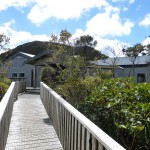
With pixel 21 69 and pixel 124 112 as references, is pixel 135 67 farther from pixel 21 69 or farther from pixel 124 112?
pixel 124 112

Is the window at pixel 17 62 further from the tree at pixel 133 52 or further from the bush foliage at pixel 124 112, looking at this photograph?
the bush foliage at pixel 124 112

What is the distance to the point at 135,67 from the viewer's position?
1481 inches

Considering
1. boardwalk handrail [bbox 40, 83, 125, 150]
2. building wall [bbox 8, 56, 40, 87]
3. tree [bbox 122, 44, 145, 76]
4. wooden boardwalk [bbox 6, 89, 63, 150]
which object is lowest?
wooden boardwalk [bbox 6, 89, 63, 150]

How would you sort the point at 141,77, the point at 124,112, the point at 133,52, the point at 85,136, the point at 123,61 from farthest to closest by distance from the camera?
the point at 123,61 < the point at 133,52 < the point at 141,77 < the point at 124,112 < the point at 85,136

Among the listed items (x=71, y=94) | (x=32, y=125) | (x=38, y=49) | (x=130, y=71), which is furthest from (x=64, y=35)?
(x=38, y=49)

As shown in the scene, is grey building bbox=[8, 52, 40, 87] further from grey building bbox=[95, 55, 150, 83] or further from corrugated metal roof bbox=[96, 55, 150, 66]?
grey building bbox=[95, 55, 150, 83]

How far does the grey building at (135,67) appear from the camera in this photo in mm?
36594

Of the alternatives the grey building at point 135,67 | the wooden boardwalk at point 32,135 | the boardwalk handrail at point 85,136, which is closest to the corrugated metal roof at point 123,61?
the grey building at point 135,67

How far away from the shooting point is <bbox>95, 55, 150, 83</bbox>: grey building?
120 ft

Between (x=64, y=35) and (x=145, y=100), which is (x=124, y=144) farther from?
(x=64, y=35)

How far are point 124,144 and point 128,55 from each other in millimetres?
35861

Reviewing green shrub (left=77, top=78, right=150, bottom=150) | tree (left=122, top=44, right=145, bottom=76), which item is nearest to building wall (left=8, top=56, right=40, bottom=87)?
tree (left=122, top=44, right=145, bottom=76)

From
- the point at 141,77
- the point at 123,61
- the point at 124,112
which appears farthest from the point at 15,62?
the point at 124,112

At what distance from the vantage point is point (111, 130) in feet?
15.8
